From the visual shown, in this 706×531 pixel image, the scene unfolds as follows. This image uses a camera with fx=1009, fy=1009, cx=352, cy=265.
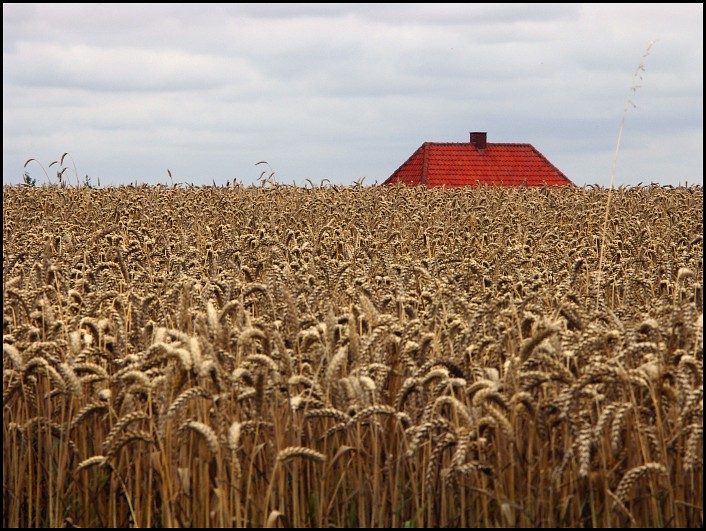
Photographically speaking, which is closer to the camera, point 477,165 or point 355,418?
point 355,418

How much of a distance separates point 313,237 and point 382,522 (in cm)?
575

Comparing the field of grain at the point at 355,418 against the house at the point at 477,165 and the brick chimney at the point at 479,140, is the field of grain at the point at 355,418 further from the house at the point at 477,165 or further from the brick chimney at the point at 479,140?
the brick chimney at the point at 479,140

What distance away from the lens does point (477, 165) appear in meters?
29.0

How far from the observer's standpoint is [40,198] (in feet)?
43.0

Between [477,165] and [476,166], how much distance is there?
0.07 metres

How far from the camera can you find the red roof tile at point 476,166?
28.3 m

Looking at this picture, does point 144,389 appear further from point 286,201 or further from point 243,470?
point 286,201

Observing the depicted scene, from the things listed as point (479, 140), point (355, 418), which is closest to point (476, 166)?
point (479, 140)

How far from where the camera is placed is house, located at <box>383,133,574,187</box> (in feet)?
93.0

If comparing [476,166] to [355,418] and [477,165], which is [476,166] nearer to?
[477,165]

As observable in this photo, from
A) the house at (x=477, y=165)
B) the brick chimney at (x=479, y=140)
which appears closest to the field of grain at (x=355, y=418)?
the house at (x=477, y=165)

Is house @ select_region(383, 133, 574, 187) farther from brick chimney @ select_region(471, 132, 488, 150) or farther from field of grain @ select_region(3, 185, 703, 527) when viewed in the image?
field of grain @ select_region(3, 185, 703, 527)

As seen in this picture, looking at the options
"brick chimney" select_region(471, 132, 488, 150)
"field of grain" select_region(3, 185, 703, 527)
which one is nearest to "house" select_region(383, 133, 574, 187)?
"brick chimney" select_region(471, 132, 488, 150)

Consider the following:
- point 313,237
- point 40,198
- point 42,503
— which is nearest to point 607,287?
point 313,237
